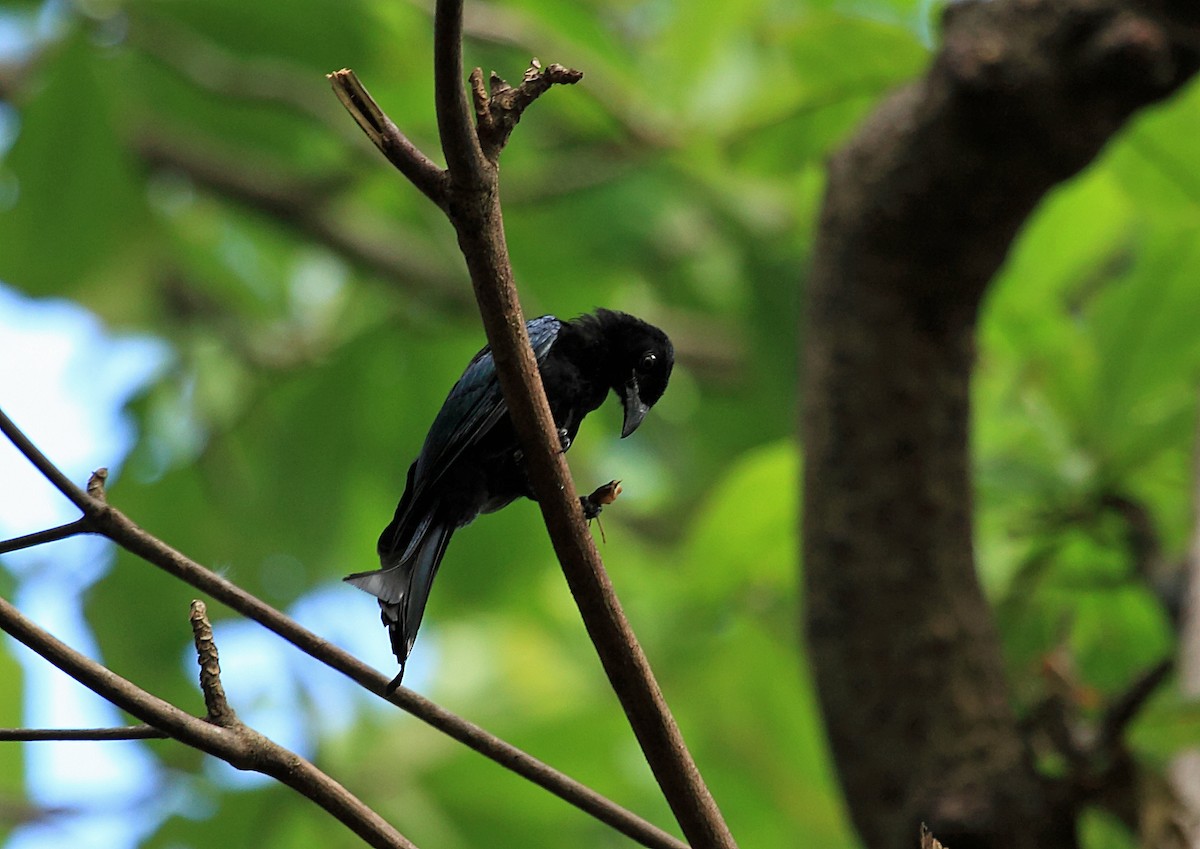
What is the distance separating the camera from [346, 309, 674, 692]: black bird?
3.57ft

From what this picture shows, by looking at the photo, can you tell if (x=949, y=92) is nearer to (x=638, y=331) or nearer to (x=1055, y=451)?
(x=1055, y=451)

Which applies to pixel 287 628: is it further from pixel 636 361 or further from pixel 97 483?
pixel 636 361

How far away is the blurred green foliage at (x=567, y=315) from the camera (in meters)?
2.76

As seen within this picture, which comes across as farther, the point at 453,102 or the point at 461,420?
the point at 461,420

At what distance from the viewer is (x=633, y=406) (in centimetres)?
152

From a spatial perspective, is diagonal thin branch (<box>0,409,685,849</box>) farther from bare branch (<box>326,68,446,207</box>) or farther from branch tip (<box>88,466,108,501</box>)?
bare branch (<box>326,68,446,207</box>)

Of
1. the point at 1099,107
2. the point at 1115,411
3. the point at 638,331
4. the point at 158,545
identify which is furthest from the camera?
the point at 1115,411

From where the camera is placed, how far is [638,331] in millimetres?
1515

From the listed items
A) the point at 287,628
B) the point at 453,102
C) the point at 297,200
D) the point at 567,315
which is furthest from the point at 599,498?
the point at 297,200

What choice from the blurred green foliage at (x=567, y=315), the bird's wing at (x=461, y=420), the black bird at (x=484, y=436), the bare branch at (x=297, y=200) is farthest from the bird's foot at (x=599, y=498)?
the bare branch at (x=297, y=200)

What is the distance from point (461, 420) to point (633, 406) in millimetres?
294

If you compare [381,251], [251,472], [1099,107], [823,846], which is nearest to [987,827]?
[1099,107]

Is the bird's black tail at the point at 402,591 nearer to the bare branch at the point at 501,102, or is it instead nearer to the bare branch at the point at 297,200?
the bare branch at the point at 501,102

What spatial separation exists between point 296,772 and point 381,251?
123 inches
